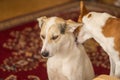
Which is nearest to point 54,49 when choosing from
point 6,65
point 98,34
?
point 98,34

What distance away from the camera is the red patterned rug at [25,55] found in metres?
2.13

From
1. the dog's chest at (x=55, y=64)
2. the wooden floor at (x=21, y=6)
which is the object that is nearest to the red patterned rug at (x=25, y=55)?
the wooden floor at (x=21, y=6)

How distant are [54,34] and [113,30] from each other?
11.1 inches

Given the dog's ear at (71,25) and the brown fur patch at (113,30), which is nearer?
the brown fur patch at (113,30)

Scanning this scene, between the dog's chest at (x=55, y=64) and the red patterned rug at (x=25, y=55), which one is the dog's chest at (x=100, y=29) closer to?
the dog's chest at (x=55, y=64)

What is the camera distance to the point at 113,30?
53.5 inches

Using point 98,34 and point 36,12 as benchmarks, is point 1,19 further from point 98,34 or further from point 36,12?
point 98,34

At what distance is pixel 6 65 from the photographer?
7.34 ft

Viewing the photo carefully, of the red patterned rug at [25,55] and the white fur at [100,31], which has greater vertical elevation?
the white fur at [100,31]

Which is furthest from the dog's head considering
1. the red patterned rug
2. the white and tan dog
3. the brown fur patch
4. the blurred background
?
the blurred background

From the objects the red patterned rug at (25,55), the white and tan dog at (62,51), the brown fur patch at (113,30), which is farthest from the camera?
the red patterned rug at (25,55)

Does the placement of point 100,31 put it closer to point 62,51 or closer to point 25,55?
point 62,51

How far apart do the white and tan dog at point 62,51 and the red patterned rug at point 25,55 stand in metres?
0.57

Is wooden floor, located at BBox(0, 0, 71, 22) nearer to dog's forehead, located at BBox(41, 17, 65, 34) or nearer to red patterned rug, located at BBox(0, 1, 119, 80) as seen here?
red patterned rug, located at BBox(0, 1, 119, 80)
